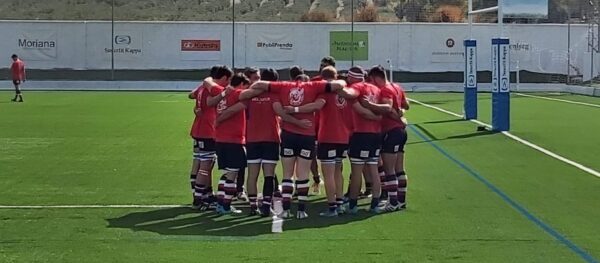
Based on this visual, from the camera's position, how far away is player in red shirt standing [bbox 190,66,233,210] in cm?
1196

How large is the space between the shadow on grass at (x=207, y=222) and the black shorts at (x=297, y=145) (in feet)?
2.51

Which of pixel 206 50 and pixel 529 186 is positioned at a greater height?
pixel 206 50

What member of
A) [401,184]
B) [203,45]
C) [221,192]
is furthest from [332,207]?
[203,45]

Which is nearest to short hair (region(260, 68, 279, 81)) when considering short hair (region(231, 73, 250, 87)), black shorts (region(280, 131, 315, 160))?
short hair (region(231, 73, 250, 87))

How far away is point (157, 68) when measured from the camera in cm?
5572

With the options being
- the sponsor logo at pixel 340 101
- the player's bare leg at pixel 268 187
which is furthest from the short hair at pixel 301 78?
the player's bare leg at pixel 268 187

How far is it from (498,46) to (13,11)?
62.1m

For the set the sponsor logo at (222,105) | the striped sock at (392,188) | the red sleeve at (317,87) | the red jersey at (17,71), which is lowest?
the striped sock at (392,188)

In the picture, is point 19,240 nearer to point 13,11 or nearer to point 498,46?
point 498,46

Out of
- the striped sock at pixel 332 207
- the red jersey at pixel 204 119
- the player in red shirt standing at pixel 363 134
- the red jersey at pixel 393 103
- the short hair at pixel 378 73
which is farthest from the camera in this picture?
the red jersey at pixel 204 119

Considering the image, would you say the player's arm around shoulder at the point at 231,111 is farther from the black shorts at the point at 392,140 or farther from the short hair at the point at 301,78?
the black shorts at the point at 392,140

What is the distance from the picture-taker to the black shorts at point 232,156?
11.6 metres

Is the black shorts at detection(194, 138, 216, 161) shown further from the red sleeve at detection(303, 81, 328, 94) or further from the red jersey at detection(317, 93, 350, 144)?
the red sleeve at detection(303, 81, 328, 94)

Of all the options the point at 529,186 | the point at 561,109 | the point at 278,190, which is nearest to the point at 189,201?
the point at 278,190
